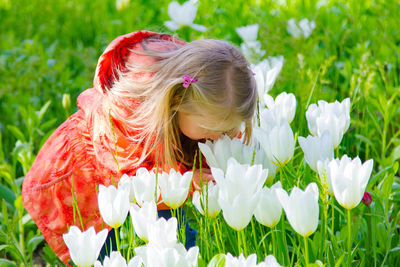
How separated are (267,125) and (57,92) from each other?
4.83 feet

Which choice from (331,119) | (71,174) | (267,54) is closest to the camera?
(331,119)

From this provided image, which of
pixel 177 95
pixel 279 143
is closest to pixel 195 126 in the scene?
pixel 177 95

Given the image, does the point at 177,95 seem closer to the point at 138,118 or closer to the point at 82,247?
the point at 138,118

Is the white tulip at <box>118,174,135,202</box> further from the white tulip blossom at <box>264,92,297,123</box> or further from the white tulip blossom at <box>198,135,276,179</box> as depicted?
the white tulip blossom at <box>264,92,297,123</box>

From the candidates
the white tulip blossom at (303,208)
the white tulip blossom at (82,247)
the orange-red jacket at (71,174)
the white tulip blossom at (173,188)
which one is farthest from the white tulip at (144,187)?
the orange-red jacket at (71,174)

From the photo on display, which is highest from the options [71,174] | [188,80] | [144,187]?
[188,80]

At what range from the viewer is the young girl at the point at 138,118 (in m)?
1.43

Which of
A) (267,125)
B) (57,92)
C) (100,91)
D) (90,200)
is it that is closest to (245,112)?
(267,125)

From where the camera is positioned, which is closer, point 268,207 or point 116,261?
point 116,261

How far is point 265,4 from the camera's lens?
3443mm

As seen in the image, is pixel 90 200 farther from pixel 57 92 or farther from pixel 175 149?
pixel 57 92

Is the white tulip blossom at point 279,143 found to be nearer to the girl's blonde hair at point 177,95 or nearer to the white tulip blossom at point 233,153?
the white tulip blossom at point 233,153

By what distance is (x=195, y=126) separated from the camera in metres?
1.47

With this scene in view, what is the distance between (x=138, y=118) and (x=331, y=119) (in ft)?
1.66
